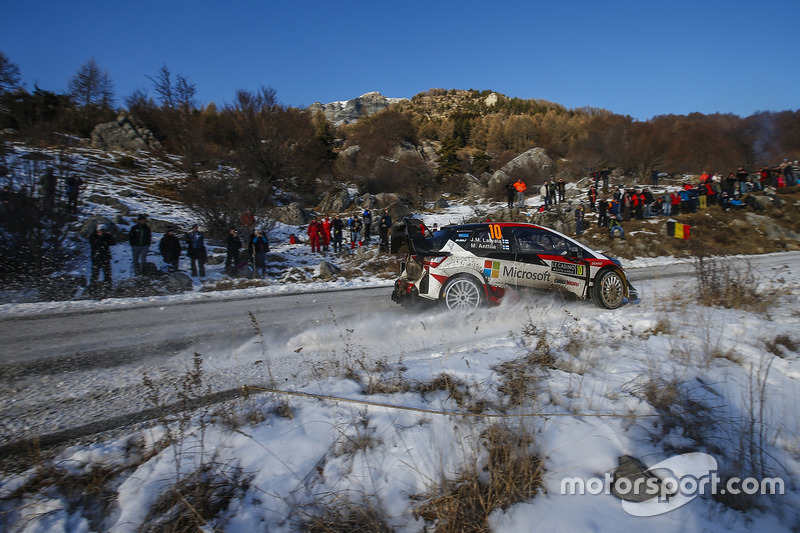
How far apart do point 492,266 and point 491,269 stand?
0.18 feet

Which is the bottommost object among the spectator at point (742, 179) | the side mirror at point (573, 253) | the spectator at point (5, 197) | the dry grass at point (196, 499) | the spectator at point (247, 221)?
the dry grass at point (196, 499)

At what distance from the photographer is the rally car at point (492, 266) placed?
6660 millimetres

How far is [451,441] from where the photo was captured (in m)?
2.87

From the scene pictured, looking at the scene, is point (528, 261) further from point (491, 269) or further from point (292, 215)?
point (292, 215)

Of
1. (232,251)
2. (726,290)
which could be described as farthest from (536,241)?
(232,251)

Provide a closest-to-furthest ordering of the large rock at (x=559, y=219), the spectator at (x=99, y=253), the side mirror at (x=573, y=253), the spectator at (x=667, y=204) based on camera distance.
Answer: the side mirror at (x=573, y=253)
the spectator at (x=99, y=253)
the spectator at (x=667, y=204)
the large rock at (x=559, y=219)

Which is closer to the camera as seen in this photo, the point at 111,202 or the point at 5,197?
the point at 5,197

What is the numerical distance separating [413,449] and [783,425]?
117 inches

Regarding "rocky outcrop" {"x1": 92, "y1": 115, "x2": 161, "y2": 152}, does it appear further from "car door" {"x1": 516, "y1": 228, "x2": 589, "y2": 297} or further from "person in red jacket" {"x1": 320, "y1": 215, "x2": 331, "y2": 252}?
"car door" {"x1": 516, "y1": 228, "x2": 589, "y2": 297}

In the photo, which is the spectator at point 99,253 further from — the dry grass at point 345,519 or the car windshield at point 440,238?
the dry grass at point 345,519

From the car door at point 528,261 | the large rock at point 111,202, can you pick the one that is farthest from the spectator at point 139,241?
the car door at point 528,261

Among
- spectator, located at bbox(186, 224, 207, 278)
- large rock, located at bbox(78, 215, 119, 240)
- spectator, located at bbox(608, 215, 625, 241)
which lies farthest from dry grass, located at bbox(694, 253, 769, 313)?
large rock, located at bbox(78, 215, 119, 240)

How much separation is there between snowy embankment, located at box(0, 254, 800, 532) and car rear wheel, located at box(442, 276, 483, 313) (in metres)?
1.76

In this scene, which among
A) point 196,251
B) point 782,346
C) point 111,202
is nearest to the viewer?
point 782,346
